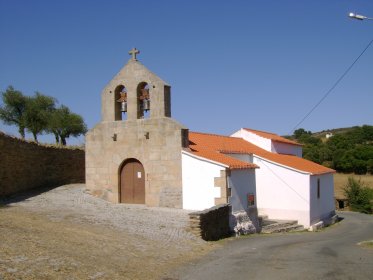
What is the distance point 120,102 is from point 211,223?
7.50m

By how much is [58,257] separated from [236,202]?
10176mm

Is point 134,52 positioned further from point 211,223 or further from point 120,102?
point 211,223

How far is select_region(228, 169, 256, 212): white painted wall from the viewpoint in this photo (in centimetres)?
1745

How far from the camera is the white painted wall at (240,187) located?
1745 cm

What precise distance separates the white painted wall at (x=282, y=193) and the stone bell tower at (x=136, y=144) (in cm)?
694

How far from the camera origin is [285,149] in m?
31.0

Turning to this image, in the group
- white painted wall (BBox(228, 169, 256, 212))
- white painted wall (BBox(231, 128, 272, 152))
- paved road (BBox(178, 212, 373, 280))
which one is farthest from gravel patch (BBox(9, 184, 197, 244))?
white painted wall (BBox(231, 128, 272, 152))

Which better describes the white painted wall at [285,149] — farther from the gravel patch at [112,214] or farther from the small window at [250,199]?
the gravel patch at [112,214]

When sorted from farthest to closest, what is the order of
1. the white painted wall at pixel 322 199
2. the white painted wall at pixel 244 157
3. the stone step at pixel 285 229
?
1. the white painted wall at pixel 322 199
2. the white painted wall at pixel 244 157
3. the stone step at pixel 285 229

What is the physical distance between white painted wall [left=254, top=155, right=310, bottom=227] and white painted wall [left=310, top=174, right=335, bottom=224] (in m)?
0.68

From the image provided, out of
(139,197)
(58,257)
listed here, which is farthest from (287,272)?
(139,197)

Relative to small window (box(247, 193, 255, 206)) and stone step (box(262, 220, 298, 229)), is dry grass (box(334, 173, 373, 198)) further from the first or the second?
small window (box(247, 193, 255, 206))

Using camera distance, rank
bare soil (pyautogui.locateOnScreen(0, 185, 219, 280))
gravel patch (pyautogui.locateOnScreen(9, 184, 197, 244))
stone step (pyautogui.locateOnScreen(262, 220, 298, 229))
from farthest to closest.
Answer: stone step (pyautogui.locateOnScreen(262, 220, 298, 229))
gravel patch (pyautogui.locateOnScreen(9, 184, 197, 244))
bare soil (pyautogui.locateOnScreen(0, 185, 219, 280))

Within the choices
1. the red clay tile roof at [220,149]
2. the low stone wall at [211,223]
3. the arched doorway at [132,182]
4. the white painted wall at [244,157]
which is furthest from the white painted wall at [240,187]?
the arched doorway at [132,182]
